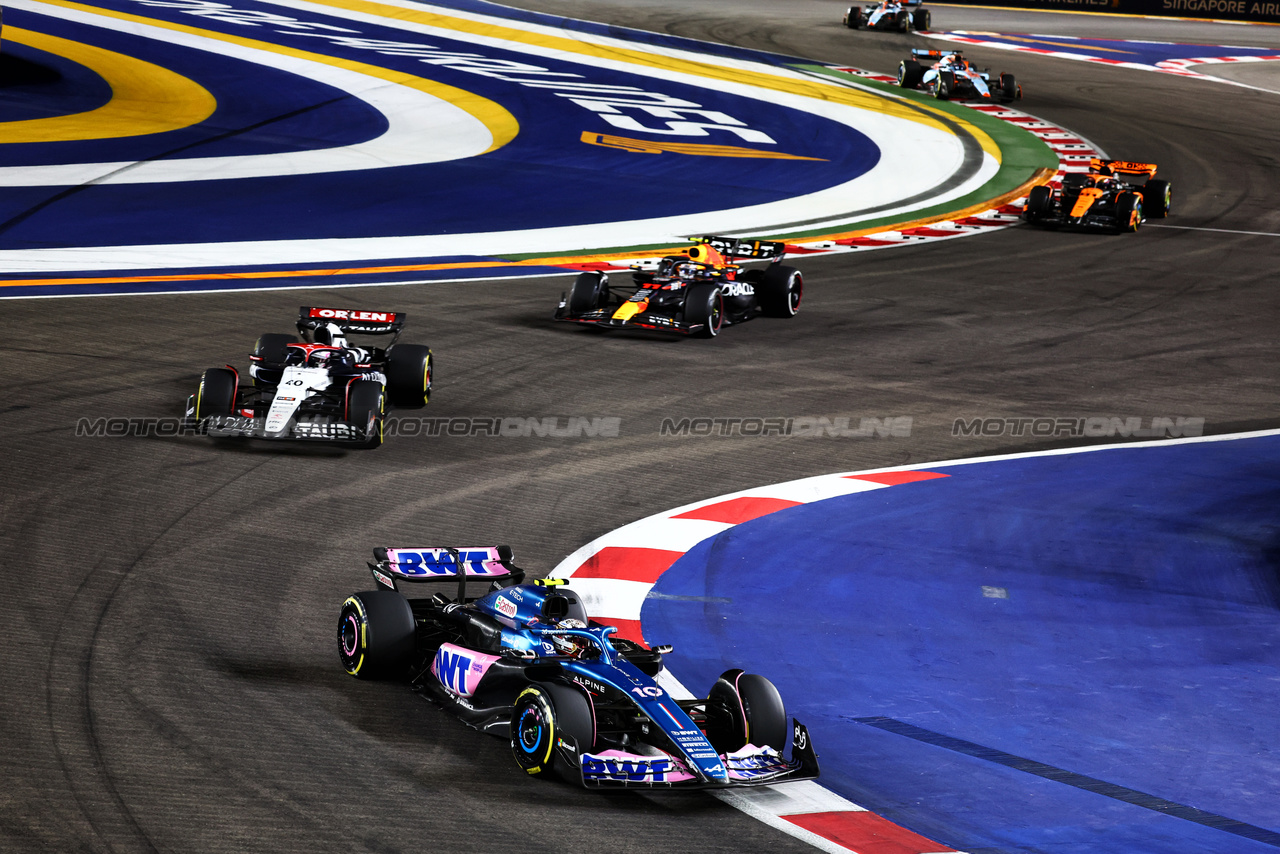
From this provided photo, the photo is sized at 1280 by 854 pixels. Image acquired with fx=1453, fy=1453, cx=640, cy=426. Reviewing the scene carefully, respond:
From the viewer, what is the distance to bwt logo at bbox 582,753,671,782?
606cm

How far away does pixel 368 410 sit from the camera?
1100cm

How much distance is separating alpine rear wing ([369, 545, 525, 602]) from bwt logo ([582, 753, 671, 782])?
1.57 metres

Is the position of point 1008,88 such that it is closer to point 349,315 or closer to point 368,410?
point 349,315

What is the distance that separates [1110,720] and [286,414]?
21.0ft

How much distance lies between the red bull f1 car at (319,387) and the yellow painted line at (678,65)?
17567 mm

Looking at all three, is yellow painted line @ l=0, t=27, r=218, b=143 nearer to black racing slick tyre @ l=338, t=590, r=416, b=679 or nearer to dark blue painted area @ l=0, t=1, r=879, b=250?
dark blue painted area @ l=0, t=1, r=879, b=250

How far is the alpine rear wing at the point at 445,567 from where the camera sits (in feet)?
24.6

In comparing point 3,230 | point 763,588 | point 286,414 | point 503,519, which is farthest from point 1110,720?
point 3,230

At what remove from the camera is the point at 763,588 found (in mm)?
8789

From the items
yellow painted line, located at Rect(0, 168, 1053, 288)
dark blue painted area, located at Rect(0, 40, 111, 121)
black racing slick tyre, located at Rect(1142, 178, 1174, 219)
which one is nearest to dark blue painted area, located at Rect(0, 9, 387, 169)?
dark blue painted area, located at Rect(0, 40, 111, 121)

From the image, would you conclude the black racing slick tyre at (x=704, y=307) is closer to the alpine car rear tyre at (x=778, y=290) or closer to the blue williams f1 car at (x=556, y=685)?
the alpine car rear tyre at (x=778, y=290)

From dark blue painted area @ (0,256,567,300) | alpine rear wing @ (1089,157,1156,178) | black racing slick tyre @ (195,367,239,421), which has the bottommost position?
dark blue painted area @ (0,256,567,300)

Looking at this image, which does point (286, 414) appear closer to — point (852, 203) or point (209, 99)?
point (852, 203)

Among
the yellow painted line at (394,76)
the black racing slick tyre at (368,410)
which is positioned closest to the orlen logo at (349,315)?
the black racing slick tyre at (368,410)
